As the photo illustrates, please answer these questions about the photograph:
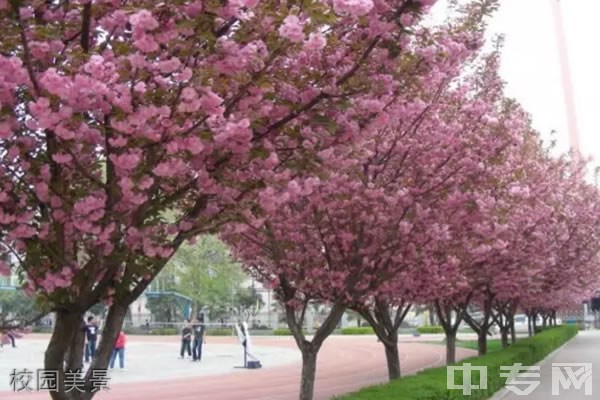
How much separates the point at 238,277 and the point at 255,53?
48646mm

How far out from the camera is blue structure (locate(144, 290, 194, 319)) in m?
51.3

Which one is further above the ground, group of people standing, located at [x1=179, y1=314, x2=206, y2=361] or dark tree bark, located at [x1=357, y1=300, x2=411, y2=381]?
dark tree bark, located at [x1=357, y1=300, x2=411, y2=381]

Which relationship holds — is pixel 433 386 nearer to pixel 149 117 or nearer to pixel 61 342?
pixel 61 342

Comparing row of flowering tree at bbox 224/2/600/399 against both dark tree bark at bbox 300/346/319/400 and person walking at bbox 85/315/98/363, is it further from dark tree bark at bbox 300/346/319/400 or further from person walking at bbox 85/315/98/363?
person walking at bbox 85/315/98/363

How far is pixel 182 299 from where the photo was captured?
54500mm

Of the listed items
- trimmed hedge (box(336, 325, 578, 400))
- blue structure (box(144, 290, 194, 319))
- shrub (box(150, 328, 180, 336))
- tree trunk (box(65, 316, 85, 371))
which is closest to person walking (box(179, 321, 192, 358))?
trimmed hedge (box(336, 325, 578, 400))

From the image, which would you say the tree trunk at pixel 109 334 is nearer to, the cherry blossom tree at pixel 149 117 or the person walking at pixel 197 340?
the cherry blossom tree at pixel 149 117

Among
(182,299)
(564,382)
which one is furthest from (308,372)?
(182,299)

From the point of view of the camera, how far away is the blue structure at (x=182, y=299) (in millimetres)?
51281

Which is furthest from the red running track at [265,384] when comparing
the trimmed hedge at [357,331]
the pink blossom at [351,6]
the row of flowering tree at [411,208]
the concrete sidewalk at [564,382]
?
the trimmed hedge at [357,331]

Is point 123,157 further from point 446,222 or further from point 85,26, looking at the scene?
point 446,222

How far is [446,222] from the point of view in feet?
26.0

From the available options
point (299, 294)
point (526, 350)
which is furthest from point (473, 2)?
point (526, 350)

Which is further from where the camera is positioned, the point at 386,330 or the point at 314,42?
the point at 386,330
